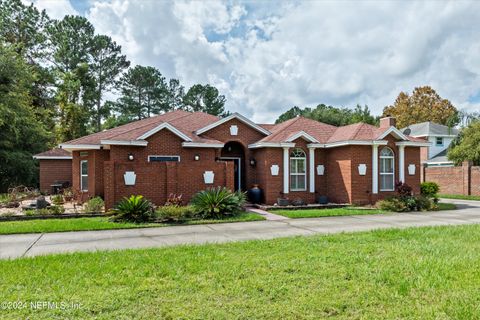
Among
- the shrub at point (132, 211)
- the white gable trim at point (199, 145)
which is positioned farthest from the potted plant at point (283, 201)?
the shrub at point (132, 211)

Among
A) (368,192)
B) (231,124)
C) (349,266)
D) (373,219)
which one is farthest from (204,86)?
(349,266)

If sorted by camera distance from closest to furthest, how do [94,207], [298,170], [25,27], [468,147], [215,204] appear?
1. [215,204]
2. [94,207]
3. [298,170]
4. [468,147]
5. [25,27]

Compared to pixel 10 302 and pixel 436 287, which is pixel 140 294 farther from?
pixel 436 287

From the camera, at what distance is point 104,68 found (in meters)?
41.8

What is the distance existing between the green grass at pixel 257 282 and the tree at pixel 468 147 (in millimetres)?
20678

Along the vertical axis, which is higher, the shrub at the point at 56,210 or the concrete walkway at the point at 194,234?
the shrub at the point at 56,210

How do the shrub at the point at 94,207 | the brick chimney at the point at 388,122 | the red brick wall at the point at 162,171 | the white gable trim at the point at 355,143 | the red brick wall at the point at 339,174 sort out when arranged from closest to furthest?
the shrub at the point at 94,207 < the red brick wall at the point at 162,171 < the white gable trim at the point at 355,143 < the red brick wall at the point at 339,174 < the brick chimney at the point at 388,122

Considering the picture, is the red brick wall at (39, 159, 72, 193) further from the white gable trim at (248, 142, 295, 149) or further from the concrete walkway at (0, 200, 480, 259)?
the concrete walkway at (0, 200, 480, 259)

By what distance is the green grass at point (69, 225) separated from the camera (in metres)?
10.7

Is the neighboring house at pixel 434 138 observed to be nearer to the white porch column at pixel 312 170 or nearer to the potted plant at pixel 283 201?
the white porch column at pixel 312 170

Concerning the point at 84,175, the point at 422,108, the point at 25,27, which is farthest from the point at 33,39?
the point at 422,108

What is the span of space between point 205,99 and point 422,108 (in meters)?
31.6

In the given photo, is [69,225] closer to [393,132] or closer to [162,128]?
[162,128]

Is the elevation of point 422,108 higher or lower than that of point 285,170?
higher
